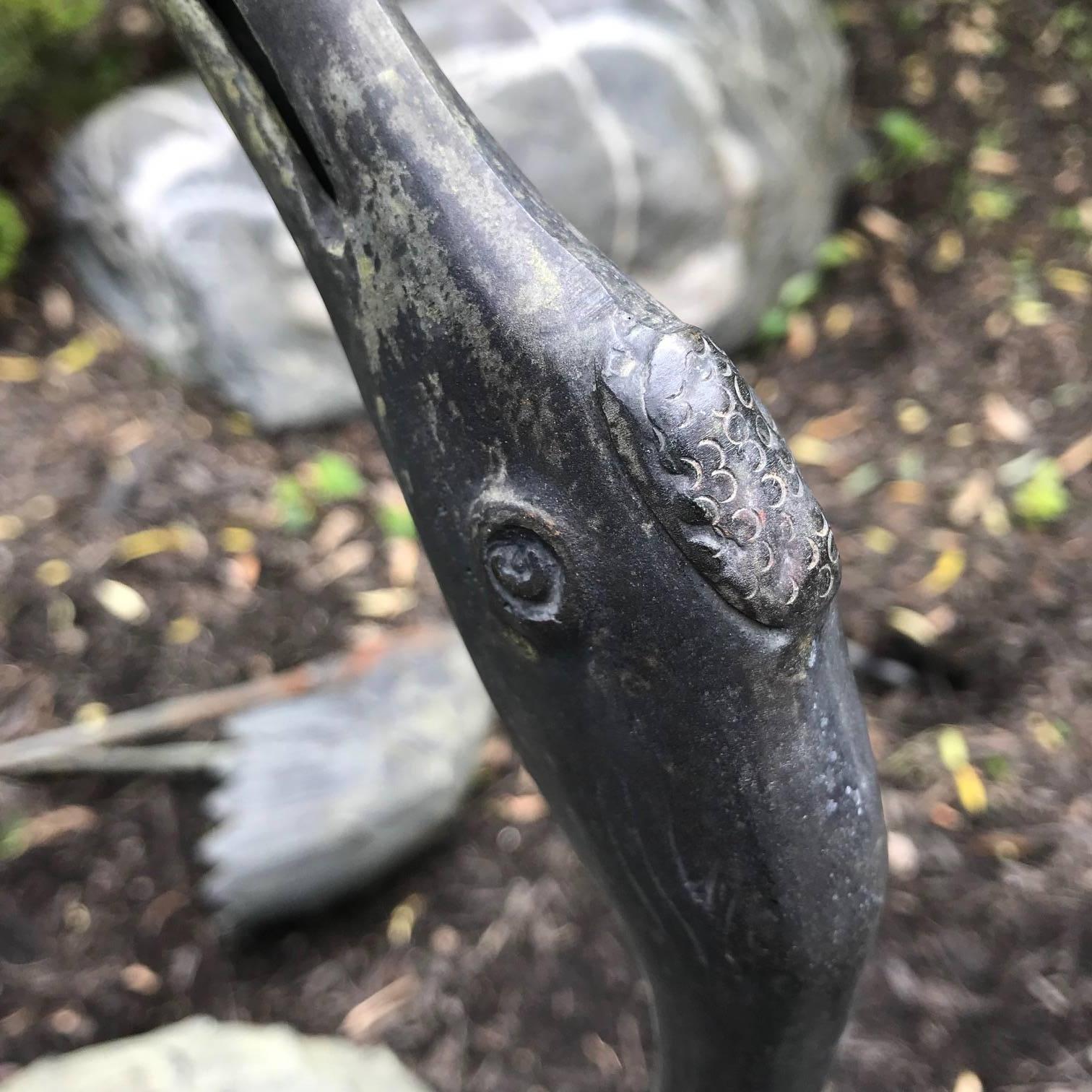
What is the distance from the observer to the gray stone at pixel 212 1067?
1.26m

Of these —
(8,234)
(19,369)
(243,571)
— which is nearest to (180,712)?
(243,571)

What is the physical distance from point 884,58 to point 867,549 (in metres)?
2.06

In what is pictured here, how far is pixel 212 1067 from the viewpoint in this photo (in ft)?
4.21

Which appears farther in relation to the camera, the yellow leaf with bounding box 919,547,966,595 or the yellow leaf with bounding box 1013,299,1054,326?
the yellow leaf with bounding box 1013,299,1054,326

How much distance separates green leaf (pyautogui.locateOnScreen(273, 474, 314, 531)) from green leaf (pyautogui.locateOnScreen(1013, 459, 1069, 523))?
164 centimetres

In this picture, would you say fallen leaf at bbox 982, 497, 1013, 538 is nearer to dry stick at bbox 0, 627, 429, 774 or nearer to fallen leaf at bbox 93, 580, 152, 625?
dry stick at bbox 0, 627, 429, 774

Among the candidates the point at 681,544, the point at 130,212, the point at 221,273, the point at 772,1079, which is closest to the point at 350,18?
the point at 681,544

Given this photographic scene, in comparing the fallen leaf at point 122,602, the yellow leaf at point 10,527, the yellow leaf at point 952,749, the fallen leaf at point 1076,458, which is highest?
the yellow leaf at point 10,527

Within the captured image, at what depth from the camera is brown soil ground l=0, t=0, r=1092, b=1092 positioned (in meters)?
1.66

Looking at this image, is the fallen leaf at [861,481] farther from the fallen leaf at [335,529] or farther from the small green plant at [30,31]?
the small green plant at [30,31]

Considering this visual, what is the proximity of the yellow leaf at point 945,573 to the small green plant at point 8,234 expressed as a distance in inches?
89.1

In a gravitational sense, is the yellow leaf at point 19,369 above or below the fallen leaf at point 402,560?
above

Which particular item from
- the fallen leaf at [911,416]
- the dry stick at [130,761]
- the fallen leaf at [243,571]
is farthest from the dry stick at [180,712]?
the fallen leaf at [911,416]

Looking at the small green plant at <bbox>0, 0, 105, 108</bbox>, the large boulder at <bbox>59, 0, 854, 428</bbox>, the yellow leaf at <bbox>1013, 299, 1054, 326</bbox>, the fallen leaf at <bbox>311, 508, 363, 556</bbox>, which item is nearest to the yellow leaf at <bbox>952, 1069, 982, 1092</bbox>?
the fallen leaf at <bbox>311, 508, 363, 556</bbox>
